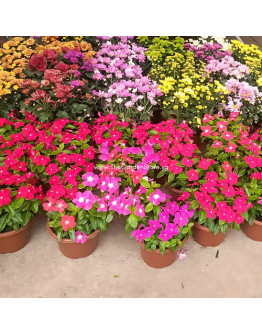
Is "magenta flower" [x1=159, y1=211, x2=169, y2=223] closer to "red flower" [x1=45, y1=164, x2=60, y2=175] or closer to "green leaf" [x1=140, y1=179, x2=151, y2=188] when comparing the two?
"green leaf" [x1=140, y1=179, x2=151, y2=188]

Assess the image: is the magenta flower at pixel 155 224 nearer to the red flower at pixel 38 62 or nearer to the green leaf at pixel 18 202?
the green leaf at pixel 18 202

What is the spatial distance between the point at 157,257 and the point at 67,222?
709mm

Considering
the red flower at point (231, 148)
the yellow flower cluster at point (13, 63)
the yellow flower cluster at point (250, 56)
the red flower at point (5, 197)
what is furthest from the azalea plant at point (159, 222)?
the yellow flower cluster at point (250, 56)

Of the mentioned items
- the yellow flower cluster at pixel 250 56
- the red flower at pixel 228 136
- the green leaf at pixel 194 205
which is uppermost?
the yellow flower cluster at pixel 250 56

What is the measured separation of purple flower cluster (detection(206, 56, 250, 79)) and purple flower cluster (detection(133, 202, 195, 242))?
177 centimetres

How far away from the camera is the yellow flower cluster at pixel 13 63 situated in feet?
8.74

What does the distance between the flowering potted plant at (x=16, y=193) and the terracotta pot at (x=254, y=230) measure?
1.69m

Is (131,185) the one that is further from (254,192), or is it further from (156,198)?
(254,192)

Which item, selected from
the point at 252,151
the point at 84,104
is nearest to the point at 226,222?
the point at 252,151

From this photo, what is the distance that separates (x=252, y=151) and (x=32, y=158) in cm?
176

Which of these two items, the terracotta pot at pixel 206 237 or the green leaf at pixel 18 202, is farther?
the terracotta pot at pixel 206 237

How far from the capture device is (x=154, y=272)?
2.11 metres

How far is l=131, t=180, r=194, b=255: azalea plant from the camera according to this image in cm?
189

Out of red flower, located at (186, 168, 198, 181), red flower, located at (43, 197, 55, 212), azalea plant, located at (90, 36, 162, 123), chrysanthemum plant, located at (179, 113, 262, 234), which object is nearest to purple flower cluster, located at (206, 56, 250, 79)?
azalea plant, located at (90, 36, 162, 123)
